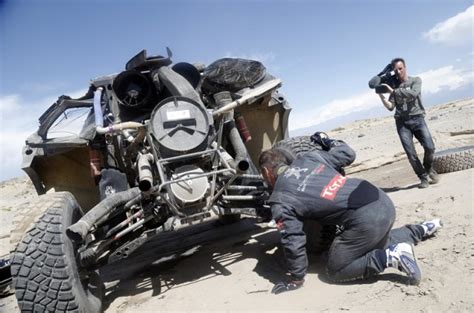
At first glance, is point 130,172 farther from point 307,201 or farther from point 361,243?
point 361,243

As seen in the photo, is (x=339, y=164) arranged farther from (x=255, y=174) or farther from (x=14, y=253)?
(x=14, y=253)

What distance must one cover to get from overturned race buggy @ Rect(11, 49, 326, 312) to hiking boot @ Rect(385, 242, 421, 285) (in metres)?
1.33

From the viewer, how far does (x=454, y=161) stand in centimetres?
615

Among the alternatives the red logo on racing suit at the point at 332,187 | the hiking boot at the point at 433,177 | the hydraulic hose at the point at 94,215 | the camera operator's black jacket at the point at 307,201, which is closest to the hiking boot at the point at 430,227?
the camera operator's black jacket at the point at 307,201

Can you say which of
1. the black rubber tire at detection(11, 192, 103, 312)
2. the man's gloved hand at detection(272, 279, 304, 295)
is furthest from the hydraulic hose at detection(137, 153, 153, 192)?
the man's gloved hand at detection(272, 279, 304, 295)

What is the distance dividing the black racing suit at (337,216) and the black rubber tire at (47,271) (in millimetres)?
1611

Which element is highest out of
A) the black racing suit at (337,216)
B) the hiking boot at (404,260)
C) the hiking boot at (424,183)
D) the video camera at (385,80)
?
the video camera at (385,80)

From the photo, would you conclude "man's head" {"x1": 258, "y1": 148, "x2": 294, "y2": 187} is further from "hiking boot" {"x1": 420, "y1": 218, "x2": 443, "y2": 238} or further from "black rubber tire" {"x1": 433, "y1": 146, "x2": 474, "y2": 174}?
"black rubber tire" {"x1": 433, "y1": 146, "x2": 474, "y2": 174}

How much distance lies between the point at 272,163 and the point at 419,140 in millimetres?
3248

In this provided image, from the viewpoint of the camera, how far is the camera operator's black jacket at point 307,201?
3.26 metres

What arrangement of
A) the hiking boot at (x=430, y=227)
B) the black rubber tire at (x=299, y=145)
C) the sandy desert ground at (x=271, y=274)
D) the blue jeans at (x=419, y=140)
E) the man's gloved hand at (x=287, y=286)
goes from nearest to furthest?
the sandy desert ground at (x=271, y=274), the man's gloved hand at (x=287, y=286), the hiking boot at (x=430, y=227), the black rubber tire at (x=299, y=145), the blue jeans at (x=419, y=140)

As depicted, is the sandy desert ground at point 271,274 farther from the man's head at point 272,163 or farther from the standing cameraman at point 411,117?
the man's head at point 272,163

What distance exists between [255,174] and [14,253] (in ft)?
7.42

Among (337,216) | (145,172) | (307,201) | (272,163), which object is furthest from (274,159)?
(145,172)
